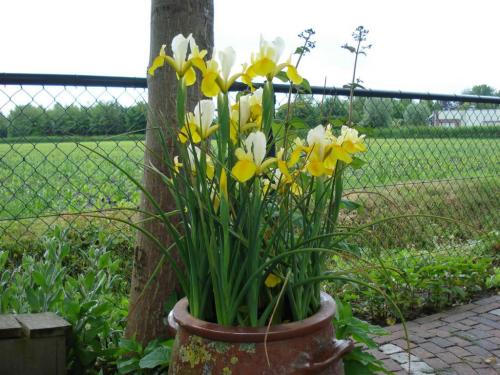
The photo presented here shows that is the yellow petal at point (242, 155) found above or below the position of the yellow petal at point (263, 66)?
below

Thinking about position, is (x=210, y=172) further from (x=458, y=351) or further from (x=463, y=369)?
(x=458, y=351)

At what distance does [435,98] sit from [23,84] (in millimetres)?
3076

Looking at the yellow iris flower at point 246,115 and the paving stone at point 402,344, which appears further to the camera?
the paving stone at point 402,344

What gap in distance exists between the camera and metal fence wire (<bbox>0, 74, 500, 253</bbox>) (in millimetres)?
2547

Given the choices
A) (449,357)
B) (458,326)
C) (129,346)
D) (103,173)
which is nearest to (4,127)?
(103,173)

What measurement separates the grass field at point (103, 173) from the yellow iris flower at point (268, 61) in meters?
1.54

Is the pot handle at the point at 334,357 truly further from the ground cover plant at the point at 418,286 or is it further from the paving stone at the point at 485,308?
the paving stone at the point at 485,308

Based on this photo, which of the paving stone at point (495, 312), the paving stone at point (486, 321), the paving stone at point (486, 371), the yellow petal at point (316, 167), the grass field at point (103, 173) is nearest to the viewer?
the yellow petal at point (316, 167)

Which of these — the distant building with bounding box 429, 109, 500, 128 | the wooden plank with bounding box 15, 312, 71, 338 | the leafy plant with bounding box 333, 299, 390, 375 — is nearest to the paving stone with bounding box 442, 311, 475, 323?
the leafy plant with bounding box 333, 299, 390, 375

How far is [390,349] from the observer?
2.80m

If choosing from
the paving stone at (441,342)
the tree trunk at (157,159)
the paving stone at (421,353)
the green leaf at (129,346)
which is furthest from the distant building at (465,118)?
the green leaf at (129,346)

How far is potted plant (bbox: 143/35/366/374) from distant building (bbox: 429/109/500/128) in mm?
3291

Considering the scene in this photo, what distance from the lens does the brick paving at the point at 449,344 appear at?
2.62m

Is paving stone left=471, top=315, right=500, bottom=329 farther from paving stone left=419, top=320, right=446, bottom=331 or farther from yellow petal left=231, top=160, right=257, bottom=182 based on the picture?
yellow petal left=231, top=160, right=257, bottom=182
